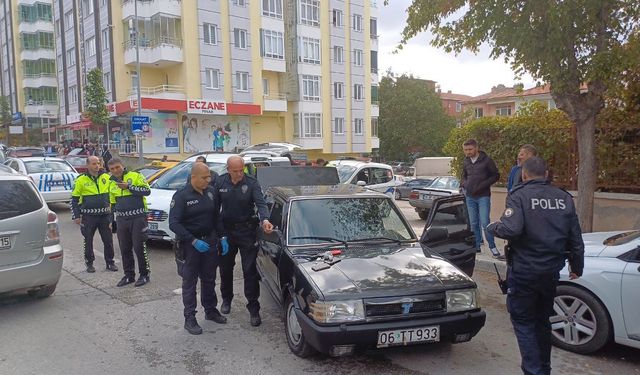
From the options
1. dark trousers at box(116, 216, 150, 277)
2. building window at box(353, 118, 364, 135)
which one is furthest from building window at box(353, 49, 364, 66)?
dark trousers at box(116, 216, 150, 277)

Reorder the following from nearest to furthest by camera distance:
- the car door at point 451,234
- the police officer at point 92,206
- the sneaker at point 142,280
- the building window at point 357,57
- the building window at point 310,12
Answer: the car door at point 451,234, the sneaker at point 142,280, the police officer at point 92,206, the building window at point 310,12, the building window at point 357,57

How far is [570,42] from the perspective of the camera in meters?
6.96

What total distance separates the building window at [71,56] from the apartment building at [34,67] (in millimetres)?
6989

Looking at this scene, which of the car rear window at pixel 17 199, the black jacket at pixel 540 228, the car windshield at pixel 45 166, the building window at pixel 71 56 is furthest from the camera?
the building window at pixel 71 56

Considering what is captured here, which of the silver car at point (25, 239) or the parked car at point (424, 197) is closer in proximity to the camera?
the silver car at point (25, 239)

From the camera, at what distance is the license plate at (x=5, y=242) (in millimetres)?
5246

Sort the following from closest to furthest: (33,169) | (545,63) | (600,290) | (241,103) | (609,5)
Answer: (600,290), (609,5), (545,63), (33,169), (241,103)

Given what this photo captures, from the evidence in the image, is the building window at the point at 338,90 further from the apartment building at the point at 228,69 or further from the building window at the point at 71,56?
the building window at the point at 71,56

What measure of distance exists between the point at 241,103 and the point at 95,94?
986cm

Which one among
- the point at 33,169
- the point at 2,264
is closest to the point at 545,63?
the point at 2,264

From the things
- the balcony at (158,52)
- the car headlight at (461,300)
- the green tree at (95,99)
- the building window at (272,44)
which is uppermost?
the building window at (272,44)

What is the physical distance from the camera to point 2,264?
5.24 m

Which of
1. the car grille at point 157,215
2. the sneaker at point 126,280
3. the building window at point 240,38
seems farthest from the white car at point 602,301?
the building window at point 240,38

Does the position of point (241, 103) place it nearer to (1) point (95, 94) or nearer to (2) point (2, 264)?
(1) point (95, 94)
